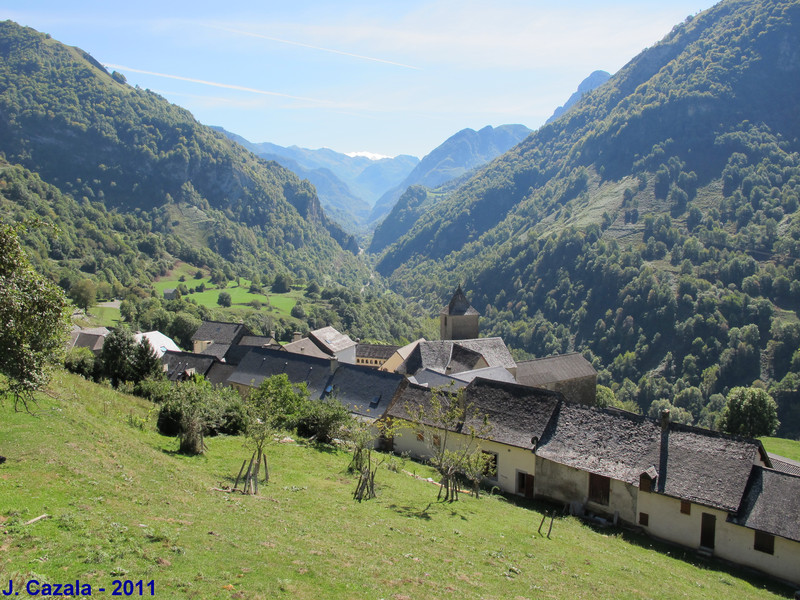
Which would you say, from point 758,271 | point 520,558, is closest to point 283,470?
point 520,558

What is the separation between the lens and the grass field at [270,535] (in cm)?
1225

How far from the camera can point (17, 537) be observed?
470 inches

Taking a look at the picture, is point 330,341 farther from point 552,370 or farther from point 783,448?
point 783,448

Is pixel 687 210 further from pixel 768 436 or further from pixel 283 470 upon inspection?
pixel 283 470

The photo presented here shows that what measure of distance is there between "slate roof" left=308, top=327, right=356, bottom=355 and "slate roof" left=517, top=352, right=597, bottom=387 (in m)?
32.6

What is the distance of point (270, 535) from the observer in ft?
53.2

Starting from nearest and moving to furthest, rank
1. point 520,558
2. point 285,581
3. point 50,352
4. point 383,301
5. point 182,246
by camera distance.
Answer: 1. point 285,581
2. point 50,352
3. point 520,558
4. point 383,301
5. point 182,246

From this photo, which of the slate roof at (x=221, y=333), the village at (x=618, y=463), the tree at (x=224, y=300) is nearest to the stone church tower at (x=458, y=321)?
the village at (x=618, y=463)

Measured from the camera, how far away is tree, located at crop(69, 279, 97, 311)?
10856 centimetres

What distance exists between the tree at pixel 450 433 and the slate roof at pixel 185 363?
30348 mm

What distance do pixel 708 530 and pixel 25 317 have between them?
30.6 m

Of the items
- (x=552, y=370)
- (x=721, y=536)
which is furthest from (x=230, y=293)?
(x=721, y=536)

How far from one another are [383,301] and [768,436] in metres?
128

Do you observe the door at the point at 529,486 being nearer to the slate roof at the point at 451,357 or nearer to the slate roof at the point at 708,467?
the slate roof at the point at 708,467
